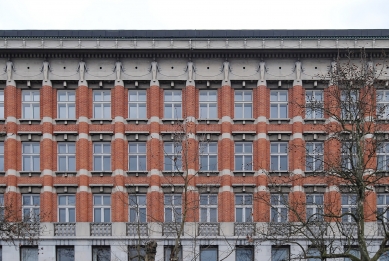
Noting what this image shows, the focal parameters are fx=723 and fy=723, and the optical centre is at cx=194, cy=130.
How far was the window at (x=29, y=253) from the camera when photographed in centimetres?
4566

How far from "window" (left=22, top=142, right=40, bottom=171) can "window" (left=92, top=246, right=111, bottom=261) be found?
644cm

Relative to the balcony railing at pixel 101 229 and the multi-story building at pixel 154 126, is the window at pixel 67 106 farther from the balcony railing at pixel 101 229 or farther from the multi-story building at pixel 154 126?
the balcony railing at pixel 101 229

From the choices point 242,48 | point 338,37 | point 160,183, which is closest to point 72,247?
point 160,183

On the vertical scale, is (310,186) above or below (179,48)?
below

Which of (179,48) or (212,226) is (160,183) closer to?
(212,226)

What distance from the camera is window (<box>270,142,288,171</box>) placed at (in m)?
47.0

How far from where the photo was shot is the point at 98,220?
46281 mm

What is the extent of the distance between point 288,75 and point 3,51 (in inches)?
726

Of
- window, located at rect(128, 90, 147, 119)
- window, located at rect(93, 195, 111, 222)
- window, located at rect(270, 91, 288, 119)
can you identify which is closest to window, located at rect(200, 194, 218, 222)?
window, located at rect(93, 195, 111, 222)

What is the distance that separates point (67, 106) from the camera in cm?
4725

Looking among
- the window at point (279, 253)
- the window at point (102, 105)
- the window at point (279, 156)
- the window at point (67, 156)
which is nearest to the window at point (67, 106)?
the window at point (102, 105)

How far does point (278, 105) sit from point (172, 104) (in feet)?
22.8

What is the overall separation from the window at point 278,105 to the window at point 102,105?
10679mm

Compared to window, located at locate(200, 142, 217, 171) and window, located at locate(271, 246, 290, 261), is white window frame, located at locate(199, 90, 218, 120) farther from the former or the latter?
window, located at locate(271, 246, 290, 261)
